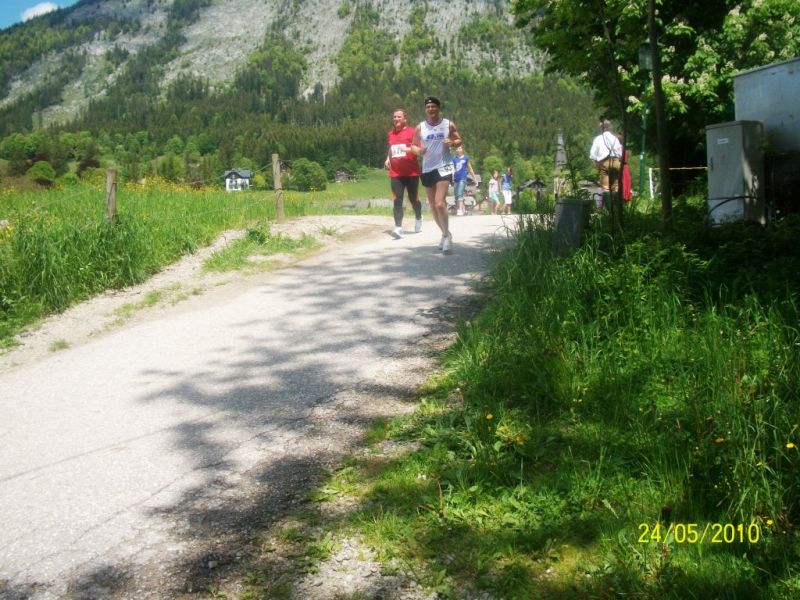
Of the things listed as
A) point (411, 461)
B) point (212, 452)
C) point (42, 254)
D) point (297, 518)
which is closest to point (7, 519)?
point (212, 452)

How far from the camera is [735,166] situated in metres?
9.07

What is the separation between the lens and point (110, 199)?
9.54 m

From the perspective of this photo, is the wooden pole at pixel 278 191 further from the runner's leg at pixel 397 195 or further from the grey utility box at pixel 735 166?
the grey utility box at pixel 735 166

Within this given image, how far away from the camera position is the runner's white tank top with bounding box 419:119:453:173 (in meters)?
10.4

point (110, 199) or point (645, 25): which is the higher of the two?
point (645, 25)

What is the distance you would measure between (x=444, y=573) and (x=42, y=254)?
664 cm

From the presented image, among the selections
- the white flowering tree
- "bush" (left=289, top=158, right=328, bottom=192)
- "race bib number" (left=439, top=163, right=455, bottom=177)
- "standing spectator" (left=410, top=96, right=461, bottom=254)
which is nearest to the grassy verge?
"standing spectator" (left=410, top=96, right=461, bottom=254)

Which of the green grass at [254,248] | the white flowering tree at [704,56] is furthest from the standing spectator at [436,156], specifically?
the white flowering tree at [704,56]

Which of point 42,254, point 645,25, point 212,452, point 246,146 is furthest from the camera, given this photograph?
point 246,146

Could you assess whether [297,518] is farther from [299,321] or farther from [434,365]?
[299,321]

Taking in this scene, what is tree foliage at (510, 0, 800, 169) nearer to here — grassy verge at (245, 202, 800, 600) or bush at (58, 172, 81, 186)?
grassy verge at (245, 202, 800, 600)
